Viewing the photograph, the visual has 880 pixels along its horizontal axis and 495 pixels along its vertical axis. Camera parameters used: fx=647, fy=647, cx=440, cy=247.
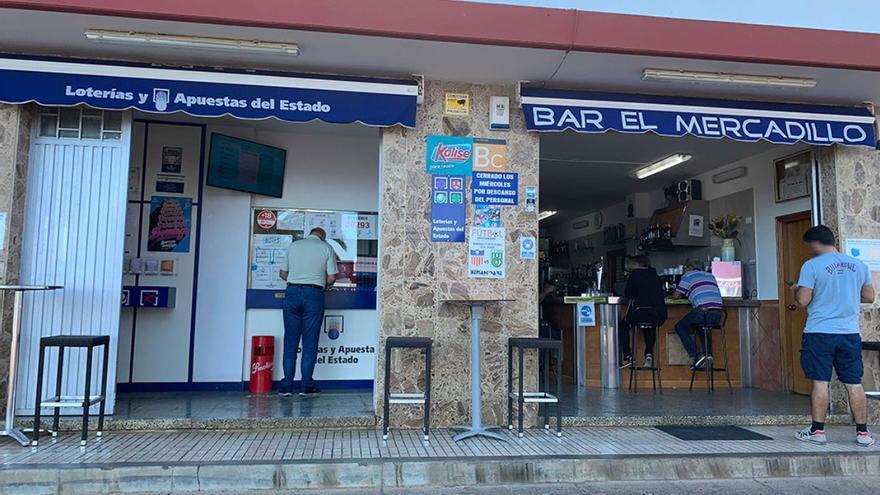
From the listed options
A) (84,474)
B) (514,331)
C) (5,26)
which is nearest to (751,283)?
(514,331)

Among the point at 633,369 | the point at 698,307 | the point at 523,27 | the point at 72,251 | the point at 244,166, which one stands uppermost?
the point at 523,27

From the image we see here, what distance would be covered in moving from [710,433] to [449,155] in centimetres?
321

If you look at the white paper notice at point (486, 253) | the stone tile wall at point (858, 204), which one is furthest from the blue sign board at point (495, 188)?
the stone tile wall at point (858, 204)

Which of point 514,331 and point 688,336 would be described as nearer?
point 514,331

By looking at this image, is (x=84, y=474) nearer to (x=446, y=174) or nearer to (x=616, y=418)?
(x=446, y=174)

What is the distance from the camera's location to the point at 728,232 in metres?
8.68

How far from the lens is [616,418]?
5629 millimetres

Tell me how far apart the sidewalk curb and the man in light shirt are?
2145 millimetres

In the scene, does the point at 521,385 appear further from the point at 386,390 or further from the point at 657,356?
the point at 657,356

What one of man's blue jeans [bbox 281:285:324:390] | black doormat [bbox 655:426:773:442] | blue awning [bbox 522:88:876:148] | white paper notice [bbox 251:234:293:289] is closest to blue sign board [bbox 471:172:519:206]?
blue awning [bbox 522:88:876:148]

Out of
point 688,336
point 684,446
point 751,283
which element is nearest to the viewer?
point 684,446

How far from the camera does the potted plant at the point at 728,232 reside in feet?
28.0

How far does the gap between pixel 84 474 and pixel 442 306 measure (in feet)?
9.24

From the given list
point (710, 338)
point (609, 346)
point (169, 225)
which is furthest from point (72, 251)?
point (710, 338)
